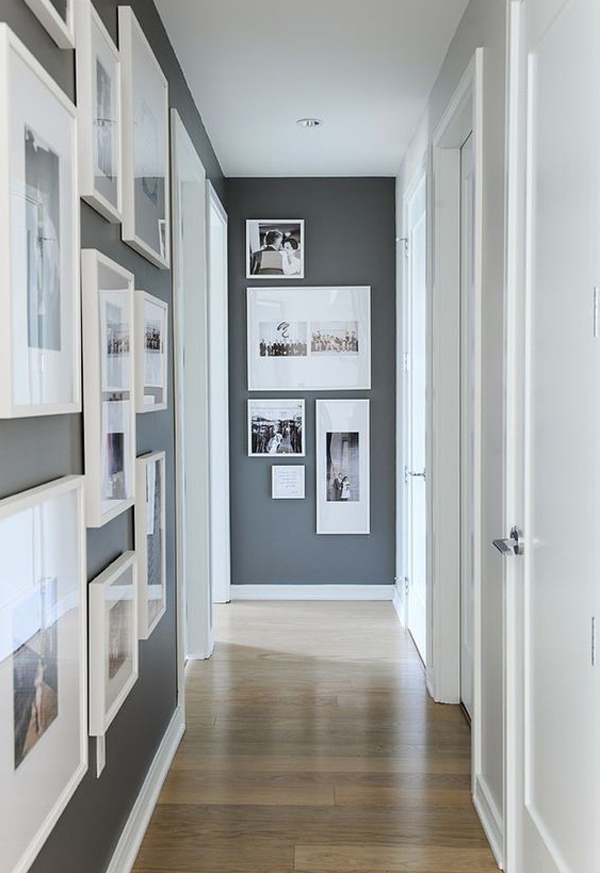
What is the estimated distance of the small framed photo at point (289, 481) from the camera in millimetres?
5301

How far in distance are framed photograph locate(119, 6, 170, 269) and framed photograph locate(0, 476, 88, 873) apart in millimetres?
947

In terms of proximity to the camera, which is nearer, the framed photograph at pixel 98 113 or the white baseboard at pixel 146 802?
the framed photograph at pixel 98 113

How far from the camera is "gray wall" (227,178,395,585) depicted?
521cm

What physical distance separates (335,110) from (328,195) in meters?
1.32

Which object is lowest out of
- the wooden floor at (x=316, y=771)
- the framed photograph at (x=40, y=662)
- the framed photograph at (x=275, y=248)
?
the wooden floor at (x=316, y=771)

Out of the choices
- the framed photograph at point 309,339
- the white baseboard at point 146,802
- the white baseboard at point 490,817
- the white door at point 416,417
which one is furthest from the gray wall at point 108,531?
the framed photograph at point 309,339

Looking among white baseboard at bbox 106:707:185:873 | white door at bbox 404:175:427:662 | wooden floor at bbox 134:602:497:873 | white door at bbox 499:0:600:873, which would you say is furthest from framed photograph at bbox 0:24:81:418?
white door at bbox 404:175:427:662

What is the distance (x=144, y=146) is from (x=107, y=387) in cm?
88

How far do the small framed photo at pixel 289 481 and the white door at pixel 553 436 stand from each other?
3132 millimetres

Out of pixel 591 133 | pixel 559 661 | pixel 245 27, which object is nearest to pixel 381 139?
pixel 245 27

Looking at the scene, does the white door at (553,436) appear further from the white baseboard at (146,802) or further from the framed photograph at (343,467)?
the framed photograph at (343,467)

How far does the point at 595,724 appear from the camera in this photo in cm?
157

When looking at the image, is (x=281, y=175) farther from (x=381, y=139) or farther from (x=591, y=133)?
(x=591, y=133)

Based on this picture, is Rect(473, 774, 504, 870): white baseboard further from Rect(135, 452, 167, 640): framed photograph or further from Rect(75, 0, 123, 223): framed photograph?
Rect(75, 0, 123, 223): framed photograph
